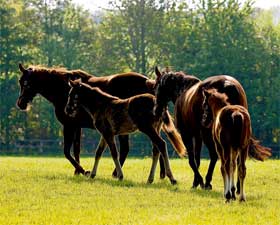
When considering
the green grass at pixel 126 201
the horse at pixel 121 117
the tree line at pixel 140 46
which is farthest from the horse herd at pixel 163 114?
the tree line at pixel 140 46

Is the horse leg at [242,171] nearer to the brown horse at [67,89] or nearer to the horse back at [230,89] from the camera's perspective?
the horse back at [230,89]

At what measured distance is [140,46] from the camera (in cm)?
5247

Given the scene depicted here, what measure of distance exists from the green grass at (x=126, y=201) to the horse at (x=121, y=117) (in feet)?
2.22

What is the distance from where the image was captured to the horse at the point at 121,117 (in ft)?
45.3

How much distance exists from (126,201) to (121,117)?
3370 millimetres

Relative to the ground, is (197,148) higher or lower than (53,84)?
lower

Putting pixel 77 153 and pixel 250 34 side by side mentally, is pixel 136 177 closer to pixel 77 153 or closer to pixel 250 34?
pixel 77 153

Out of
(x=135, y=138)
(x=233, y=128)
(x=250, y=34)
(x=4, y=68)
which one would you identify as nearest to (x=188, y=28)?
(x=250, y=34)

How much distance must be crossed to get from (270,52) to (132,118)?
1457 inches

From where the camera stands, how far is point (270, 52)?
4931 cm

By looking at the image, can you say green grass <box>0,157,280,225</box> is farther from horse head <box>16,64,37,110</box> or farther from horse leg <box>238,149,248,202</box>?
horse head <box>16,64,37,110</box>

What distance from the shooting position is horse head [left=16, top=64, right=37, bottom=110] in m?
16.2

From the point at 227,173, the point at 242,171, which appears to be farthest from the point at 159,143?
the point at 242,171

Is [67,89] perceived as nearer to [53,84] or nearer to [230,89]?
[53,84]
